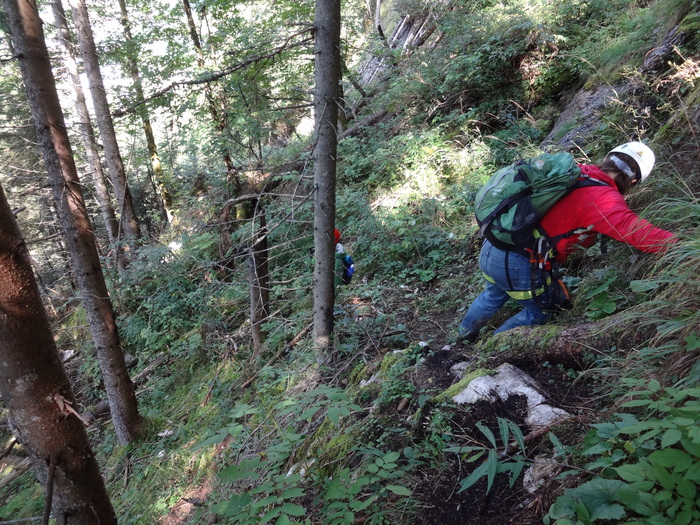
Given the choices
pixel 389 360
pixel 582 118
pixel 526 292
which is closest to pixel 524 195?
A: pixel 526 292

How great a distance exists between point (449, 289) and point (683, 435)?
370 cm

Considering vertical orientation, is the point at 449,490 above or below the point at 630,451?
below

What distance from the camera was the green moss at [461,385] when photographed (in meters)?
2.77

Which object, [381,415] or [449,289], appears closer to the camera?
[381,415]

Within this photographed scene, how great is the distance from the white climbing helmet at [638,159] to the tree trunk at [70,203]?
6.11 metres

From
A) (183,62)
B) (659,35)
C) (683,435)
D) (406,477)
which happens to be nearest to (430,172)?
(659,35)

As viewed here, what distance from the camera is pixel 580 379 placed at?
2.51 m

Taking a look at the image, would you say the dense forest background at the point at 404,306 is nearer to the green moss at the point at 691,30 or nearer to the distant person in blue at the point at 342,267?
the green moss at the point at 691,30

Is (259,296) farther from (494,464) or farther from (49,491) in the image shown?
(494,464)

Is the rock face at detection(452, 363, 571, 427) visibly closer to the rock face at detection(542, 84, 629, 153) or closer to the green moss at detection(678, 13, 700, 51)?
the rock face at detection(542, 84, 629, 153)

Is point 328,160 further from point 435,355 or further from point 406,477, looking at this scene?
point 406,477

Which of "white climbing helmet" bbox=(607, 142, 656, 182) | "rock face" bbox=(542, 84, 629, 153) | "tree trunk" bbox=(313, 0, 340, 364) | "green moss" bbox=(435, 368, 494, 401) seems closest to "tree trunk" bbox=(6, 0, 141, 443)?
"tree trunk" bbox=(313, 0, 340, 364)

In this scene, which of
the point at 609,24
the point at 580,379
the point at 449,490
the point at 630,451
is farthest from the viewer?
the point at 609,24

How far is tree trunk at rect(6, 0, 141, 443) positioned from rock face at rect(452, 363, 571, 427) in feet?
16.9
